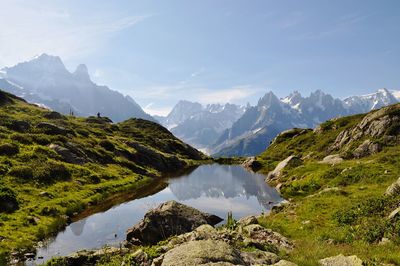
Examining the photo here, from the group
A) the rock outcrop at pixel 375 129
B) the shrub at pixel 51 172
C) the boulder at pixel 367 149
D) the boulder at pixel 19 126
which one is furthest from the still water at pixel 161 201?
the boulder at pixel 19 126

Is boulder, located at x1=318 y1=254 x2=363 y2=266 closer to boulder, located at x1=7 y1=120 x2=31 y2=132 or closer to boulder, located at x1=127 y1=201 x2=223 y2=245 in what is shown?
boulder, located at x1=127 y1=201 x2=223 y2=245

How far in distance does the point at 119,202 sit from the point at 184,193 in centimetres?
1857

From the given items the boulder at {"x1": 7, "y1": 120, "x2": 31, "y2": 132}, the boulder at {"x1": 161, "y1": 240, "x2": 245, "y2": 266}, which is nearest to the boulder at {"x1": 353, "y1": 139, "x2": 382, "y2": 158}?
the boulder at {"x1": 161, "y1": 240, "x2": 245, "y2": 266}

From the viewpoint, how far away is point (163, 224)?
38688 millimetres

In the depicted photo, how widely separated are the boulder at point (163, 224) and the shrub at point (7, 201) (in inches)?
671

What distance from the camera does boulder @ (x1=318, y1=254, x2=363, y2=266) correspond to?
16.4 metres

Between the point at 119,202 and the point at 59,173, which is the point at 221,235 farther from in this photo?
the point at 59,173

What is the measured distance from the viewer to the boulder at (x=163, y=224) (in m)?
38.0

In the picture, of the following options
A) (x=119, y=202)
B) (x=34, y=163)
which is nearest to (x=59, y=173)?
(x=34, y=163)

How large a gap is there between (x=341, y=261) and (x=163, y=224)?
79.8ft

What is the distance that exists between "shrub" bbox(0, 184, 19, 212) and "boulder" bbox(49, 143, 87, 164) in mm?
33288

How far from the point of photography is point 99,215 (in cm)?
5341

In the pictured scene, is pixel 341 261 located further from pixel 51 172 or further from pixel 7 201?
pixel 51 172

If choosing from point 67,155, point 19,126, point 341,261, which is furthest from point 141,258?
point 19,126
